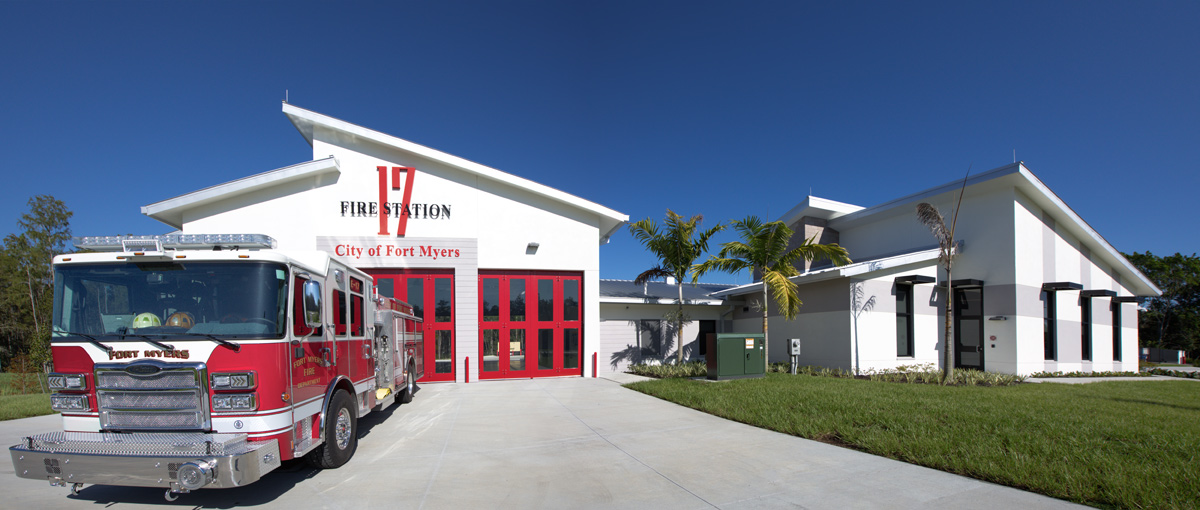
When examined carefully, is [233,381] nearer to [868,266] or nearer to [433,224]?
[433,224]

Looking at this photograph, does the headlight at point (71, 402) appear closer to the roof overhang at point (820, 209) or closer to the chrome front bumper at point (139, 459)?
the chrome front bumper at point (139, 459)

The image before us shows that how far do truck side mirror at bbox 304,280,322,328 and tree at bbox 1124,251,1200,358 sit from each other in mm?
52290

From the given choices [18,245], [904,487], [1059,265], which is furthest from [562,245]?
[18,245]

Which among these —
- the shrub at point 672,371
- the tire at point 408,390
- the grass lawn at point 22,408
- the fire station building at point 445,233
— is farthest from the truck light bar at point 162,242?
the shrub at point 672,371

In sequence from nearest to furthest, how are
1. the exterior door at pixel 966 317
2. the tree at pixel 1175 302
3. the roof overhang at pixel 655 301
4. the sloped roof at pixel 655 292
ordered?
1. the exterior door at pixel 966 317
2. the roof overhang at pixel 655 301
3. the sloped roof at pixel 655 292
4. the tree at pixel 1175 302

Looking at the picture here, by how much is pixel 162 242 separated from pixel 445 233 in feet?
34.4

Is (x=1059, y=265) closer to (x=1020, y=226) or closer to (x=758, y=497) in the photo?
(x=1020, y=226)

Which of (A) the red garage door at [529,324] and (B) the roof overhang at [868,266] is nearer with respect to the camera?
(A) the red garage door at [529,324]

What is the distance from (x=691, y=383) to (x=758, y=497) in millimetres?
8331

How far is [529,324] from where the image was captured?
640 inches

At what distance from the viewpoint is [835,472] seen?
5.97 metres

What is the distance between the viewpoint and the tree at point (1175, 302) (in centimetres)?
3631

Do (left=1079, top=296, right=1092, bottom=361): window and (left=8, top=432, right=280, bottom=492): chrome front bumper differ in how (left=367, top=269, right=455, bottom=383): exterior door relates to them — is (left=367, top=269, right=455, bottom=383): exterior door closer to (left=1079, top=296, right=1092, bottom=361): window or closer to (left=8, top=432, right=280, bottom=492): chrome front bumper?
(left=8, top=432, right=280, bottom=492): chrome front bumper

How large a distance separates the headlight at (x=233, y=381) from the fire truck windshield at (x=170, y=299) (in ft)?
1.25
